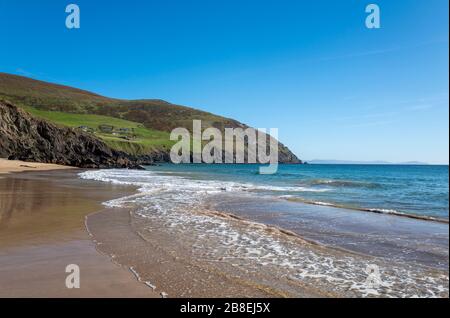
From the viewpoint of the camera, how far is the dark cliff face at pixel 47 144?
5994 cm

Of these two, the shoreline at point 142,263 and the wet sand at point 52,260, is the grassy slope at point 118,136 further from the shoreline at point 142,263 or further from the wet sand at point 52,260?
the shoreline at point 142,263

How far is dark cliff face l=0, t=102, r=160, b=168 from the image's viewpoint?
59938mm

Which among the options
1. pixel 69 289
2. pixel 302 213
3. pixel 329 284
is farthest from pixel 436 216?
pixel 69 289

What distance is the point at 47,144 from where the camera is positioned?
217 ft

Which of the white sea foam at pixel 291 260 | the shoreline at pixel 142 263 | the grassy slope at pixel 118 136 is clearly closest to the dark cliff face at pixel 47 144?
the grassy slope at pixel 118 136

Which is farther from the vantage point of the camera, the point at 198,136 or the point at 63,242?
the point at 198,136

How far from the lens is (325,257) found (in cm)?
844

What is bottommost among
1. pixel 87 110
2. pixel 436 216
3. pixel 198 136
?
pixel 436 216

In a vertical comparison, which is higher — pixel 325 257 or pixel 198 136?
pixel 198 136

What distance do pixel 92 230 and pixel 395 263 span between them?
881cm

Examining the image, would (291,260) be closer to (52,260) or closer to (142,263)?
(142,263)

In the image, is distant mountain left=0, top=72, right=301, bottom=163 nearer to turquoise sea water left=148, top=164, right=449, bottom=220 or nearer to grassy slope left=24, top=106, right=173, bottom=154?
grassy slope left=24, top=106, right=173, bottom=154

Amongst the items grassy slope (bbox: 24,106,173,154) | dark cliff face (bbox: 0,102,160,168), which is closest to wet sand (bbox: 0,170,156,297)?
dark cliff face (bbox: 0,102,160,168)
